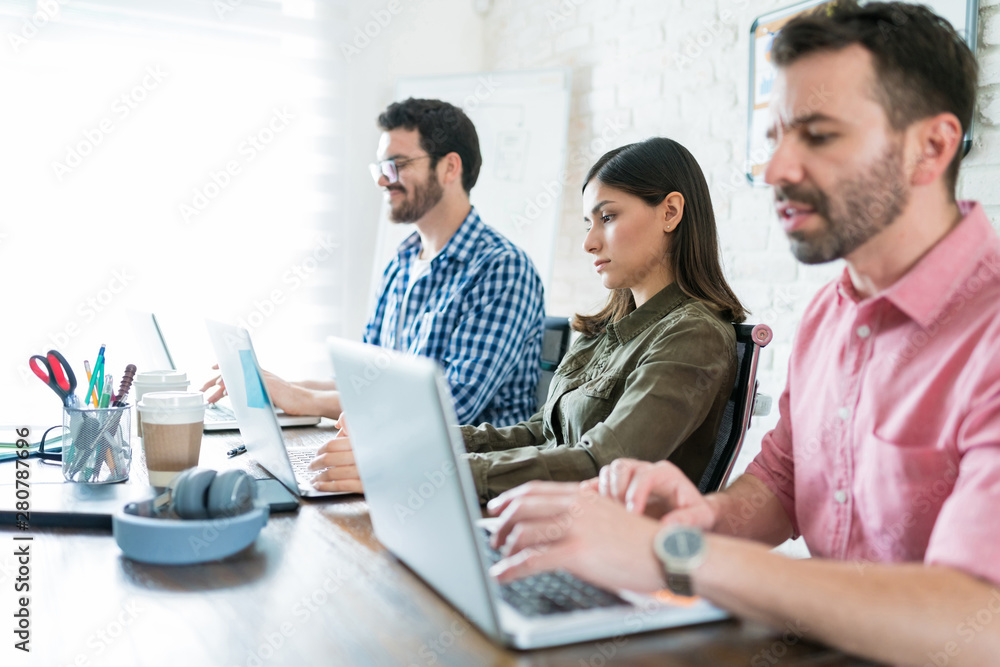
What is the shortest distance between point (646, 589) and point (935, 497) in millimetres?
333

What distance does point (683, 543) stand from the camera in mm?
734

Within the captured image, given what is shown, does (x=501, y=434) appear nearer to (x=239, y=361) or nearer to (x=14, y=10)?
(x=239, y=361)

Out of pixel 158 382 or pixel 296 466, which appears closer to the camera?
pixel 296 466

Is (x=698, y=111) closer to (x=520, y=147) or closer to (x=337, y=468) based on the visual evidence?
(x=520, y=147)

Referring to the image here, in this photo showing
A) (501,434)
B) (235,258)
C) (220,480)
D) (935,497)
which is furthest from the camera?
(235,258)

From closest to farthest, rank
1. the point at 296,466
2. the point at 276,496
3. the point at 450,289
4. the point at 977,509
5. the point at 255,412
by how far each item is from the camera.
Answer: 1. the point at 977,509
2. the point at 276,496
3. the point at 255,412
4. the point at 296,466
5. the point at 450,289

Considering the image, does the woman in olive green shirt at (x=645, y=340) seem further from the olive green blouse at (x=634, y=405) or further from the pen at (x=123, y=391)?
the pen at (x=123, y=391)

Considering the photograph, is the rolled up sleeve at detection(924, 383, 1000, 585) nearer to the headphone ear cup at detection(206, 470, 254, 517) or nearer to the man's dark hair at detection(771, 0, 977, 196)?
the man's dark hair at detection(771, 0, 977, 196)

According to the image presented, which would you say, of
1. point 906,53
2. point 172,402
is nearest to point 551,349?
point 172,402

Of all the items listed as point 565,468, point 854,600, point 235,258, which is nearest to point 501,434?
point 565,468

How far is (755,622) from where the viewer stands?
2.40 ft

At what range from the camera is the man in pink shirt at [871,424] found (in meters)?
0.69

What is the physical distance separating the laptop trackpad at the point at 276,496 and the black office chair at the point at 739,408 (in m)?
0.72

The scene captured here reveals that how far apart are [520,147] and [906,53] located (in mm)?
2498
